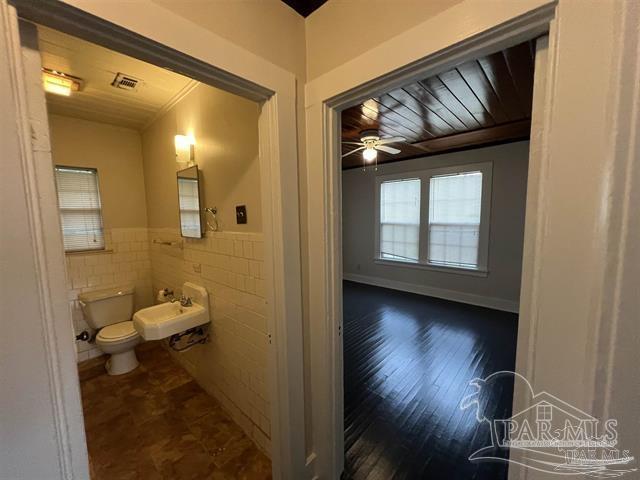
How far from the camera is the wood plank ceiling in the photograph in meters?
1.71

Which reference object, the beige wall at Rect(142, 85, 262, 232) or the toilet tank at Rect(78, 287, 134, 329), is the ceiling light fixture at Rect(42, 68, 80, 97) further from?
the toilet tank at Rect(78, 287, 134, 329)

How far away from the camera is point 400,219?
16.0 feet

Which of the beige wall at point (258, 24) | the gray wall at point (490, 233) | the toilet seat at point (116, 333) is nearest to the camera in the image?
the beige wall at point (258, 24)

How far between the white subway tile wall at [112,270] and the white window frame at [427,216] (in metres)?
4.00

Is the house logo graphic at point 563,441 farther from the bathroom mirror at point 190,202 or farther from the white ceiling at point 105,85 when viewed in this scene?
the white ceiling at point 105,85

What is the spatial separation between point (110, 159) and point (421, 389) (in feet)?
12.6

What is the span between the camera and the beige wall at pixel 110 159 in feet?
8.10

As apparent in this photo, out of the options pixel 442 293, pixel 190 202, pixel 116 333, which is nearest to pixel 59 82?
pixel 190 202

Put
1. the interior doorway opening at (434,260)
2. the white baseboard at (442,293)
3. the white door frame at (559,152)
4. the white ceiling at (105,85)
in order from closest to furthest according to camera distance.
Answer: the white door frame at (559,152) < the white ceiling at (105,85) < the interior doorway opening at (434,260) < the white baseboard at (442,293)

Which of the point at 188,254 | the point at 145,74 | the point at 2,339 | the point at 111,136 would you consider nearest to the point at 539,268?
the point at 2,339

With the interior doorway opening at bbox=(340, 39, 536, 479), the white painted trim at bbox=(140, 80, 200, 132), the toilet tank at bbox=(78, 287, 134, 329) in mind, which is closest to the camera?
the interior doorway opening at bbox=(340, 39, 536, 479)

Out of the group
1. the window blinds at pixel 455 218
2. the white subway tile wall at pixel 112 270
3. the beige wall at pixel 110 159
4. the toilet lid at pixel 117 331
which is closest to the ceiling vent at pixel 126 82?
the beige wall at pixel 110 159

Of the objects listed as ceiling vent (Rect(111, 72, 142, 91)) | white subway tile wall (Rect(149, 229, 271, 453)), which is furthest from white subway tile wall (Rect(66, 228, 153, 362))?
ceiling vent (Rect(111, 72, 142, 91))

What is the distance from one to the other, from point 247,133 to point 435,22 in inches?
43.2
